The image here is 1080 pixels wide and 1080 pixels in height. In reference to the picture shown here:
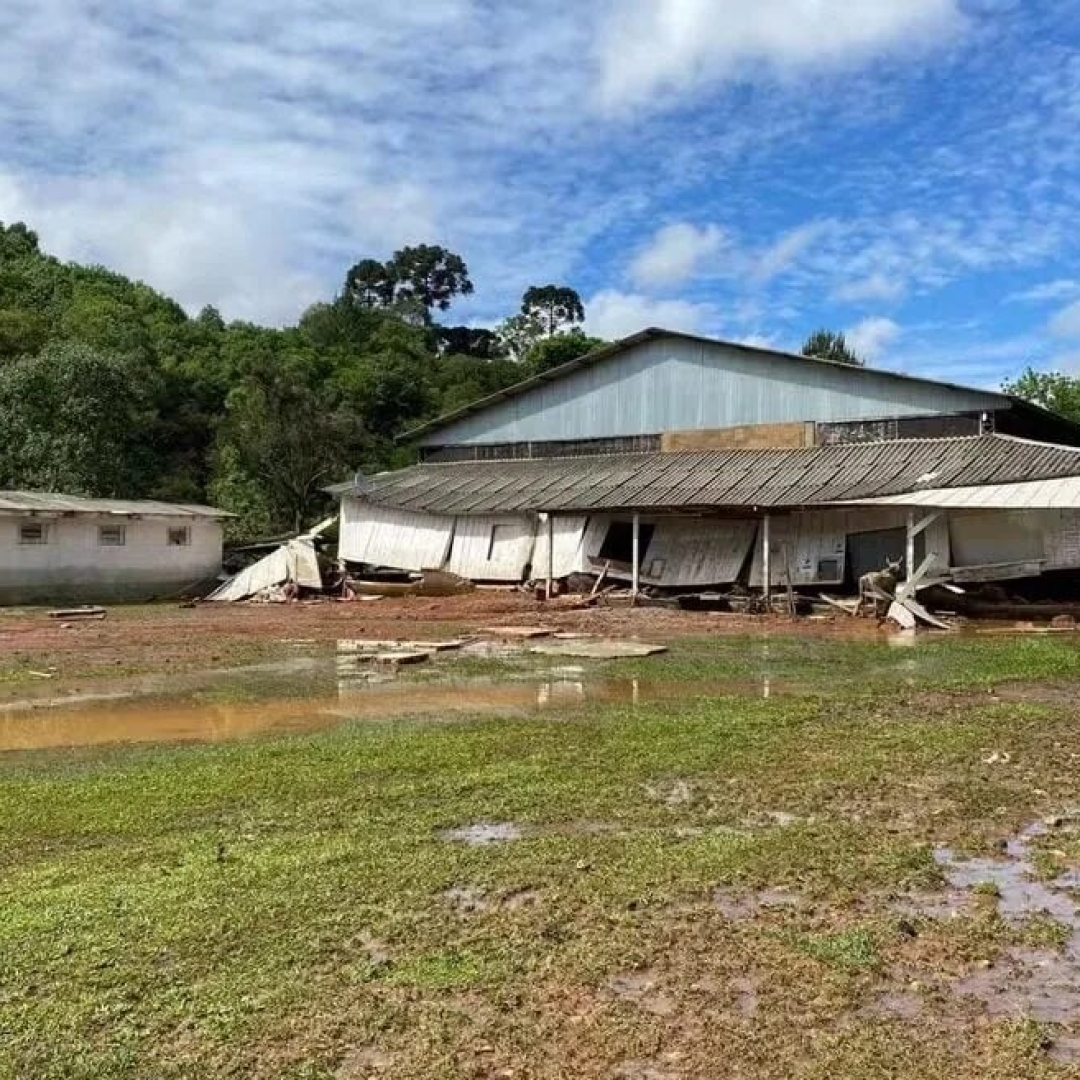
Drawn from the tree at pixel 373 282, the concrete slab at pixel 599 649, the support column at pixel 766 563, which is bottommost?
the concrete slab at pixel 599 649

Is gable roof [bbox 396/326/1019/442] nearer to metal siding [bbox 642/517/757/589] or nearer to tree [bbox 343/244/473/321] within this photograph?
metal siding [bbox 642/517/757/589]

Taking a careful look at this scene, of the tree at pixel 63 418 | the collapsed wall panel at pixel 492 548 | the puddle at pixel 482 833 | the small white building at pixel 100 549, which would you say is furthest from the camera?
the tree at pixel 63 418

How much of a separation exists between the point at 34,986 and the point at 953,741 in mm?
7559

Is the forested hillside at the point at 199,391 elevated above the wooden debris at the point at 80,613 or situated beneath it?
elevated above

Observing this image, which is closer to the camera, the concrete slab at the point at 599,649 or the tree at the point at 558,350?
the concrete slab at the point at 599,649

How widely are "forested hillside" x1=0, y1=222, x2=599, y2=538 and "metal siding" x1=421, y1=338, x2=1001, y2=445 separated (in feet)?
25.2

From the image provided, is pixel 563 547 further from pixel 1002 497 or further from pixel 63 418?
pixel 63 418

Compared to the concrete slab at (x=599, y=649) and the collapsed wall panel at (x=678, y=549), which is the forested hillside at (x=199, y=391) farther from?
the concrete slab at (x=599, y=649)

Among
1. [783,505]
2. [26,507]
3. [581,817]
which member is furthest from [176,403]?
[581,817]

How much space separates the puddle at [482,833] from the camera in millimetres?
6723

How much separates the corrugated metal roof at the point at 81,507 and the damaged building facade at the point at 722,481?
471cm

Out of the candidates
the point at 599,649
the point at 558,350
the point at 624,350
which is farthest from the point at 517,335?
the point at 599,649

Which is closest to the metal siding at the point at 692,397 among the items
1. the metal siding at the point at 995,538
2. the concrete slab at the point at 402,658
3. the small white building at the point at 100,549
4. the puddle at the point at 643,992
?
the metal siding at the point at 995,538

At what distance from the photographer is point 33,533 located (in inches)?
1137
